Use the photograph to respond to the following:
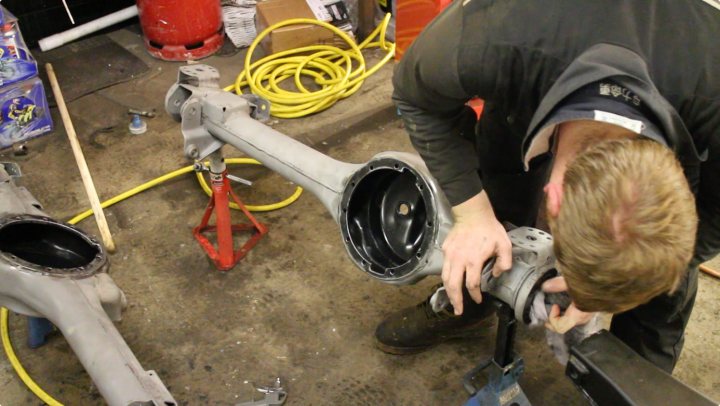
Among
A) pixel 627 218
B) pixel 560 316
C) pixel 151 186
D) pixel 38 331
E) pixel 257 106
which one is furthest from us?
pixel 151 186

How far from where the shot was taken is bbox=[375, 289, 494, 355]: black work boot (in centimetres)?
162

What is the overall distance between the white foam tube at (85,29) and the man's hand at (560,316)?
2.52m

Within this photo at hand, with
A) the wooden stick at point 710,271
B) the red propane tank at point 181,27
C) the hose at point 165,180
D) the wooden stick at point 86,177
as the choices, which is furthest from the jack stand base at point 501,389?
the red propane tank at point 181,27

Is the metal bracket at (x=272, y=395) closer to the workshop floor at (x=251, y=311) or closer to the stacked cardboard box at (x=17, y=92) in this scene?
the workshop floor at (x=251, y=311)

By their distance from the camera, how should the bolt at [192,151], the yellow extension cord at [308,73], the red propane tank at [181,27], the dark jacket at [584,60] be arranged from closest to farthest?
the dark jacket at [584,60], the bolt at [192,151], the yellow extension cord at [308,73], the red propane tank at [181,27]

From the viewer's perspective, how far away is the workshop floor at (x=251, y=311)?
1.63 m

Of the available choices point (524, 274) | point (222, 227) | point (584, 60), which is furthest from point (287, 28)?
point (584, 60)

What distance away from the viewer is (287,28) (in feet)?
8.84

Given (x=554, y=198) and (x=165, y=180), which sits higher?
(x=554, y=198)

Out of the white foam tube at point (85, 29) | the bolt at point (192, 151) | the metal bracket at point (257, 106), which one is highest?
the metal bracket at point (257, 106)

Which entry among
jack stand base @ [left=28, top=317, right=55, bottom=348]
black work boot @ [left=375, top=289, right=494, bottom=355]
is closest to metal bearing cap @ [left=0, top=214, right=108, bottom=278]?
jack stand base @ [left=28, top=317, right=55, bottom=348]

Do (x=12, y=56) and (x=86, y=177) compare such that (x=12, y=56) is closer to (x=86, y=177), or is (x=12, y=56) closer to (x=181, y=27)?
(x=86, y=177)

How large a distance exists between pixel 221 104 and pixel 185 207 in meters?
0.61

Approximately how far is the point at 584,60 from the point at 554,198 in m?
0.18
